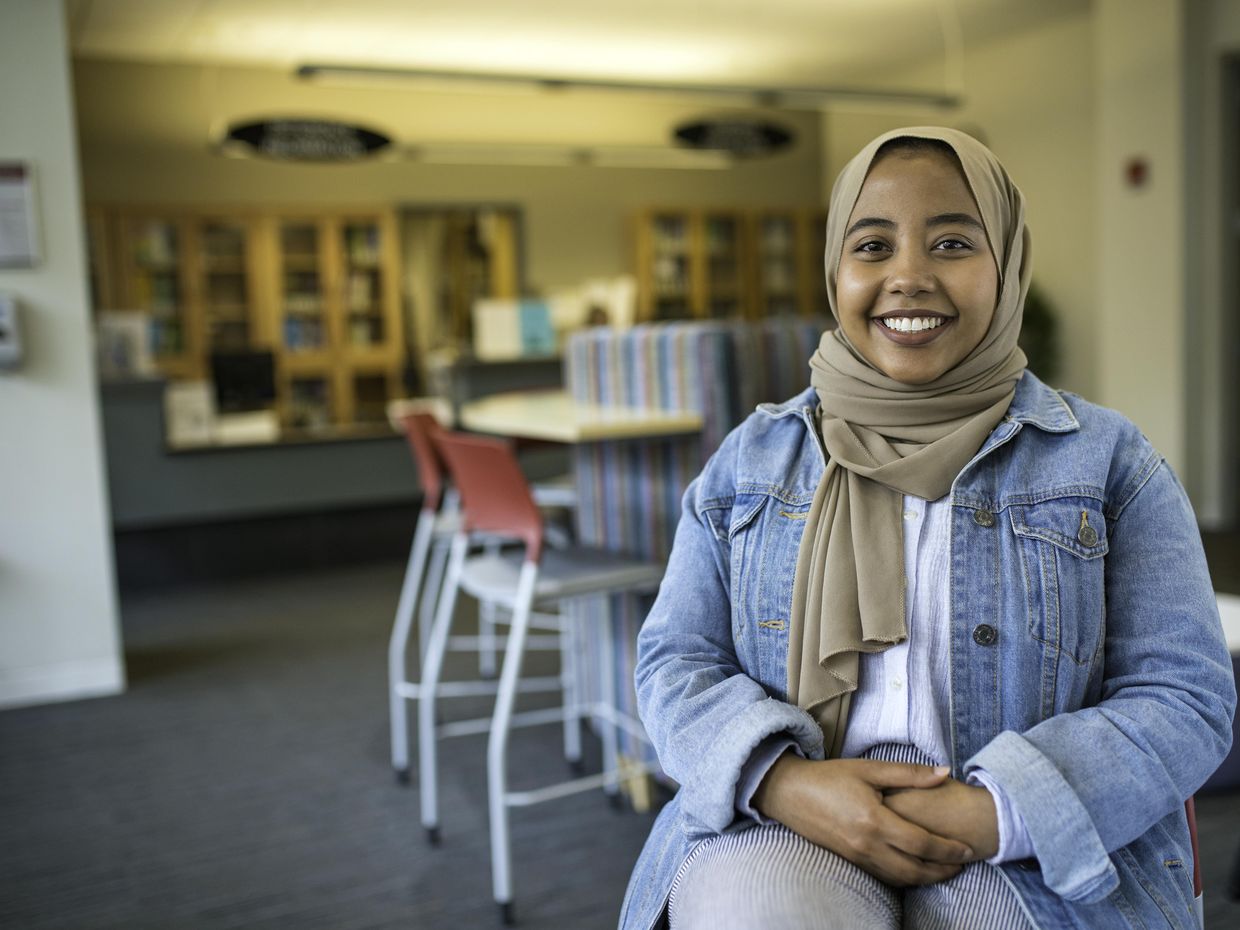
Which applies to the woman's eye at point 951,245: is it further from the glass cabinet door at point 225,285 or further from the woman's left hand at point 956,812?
the glass cabinet door at point 225,285

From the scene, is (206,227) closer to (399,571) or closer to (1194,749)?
(399,571)

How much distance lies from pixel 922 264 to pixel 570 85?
436 cm

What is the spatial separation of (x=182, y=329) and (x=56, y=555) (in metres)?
4.38

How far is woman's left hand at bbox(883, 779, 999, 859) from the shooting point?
1015 mm

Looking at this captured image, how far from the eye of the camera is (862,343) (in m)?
1.22

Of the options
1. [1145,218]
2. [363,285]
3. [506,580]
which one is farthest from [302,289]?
[506,580]

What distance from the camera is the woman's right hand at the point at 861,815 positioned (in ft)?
3.34

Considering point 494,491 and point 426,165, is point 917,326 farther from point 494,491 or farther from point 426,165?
point 426,165

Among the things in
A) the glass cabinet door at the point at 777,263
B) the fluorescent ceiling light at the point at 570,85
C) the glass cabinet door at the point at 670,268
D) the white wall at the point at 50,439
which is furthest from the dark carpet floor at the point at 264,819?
the glass cabinet door at the point at 777,263

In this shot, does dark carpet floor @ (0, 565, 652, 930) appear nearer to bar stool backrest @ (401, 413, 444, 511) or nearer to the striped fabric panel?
the striped fabric panel

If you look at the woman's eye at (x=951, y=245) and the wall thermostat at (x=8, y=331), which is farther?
the wall thermostat at (x=8, y=331)

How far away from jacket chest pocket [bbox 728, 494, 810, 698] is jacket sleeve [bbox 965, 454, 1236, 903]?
0.23m

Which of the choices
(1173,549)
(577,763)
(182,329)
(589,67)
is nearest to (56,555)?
(577,763)

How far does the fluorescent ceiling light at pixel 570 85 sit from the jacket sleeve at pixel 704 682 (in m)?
4.07
